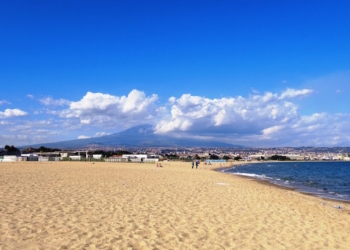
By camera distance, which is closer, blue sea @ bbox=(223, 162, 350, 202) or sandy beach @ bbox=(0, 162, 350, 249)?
sandy beach @ bbox=(0, 162, 350, 249)

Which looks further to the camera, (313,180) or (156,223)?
(313,180)

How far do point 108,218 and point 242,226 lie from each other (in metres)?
3.66

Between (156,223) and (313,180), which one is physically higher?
(156,223)

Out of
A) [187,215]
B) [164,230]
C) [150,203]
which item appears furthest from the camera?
[150,203]

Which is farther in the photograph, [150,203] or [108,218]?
[150,203]

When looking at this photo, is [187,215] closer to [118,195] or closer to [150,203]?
[150,203]

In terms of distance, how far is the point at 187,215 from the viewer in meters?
9.26

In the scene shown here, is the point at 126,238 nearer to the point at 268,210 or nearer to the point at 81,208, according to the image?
the point at 81,208

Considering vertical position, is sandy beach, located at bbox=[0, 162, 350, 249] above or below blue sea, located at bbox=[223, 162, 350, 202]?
above

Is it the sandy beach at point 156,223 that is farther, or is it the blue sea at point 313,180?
the blue sea at point 313,180

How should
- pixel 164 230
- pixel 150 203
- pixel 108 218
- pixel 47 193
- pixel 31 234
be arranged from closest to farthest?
pixel 31 234, pixel 164 230, pixel 108 218, pixel 150 203, pixel 47 193

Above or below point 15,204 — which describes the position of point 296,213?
below

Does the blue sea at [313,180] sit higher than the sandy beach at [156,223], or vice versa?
the sandy beach at [156,223]

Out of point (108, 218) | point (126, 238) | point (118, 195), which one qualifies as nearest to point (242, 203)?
point (118, 195)
